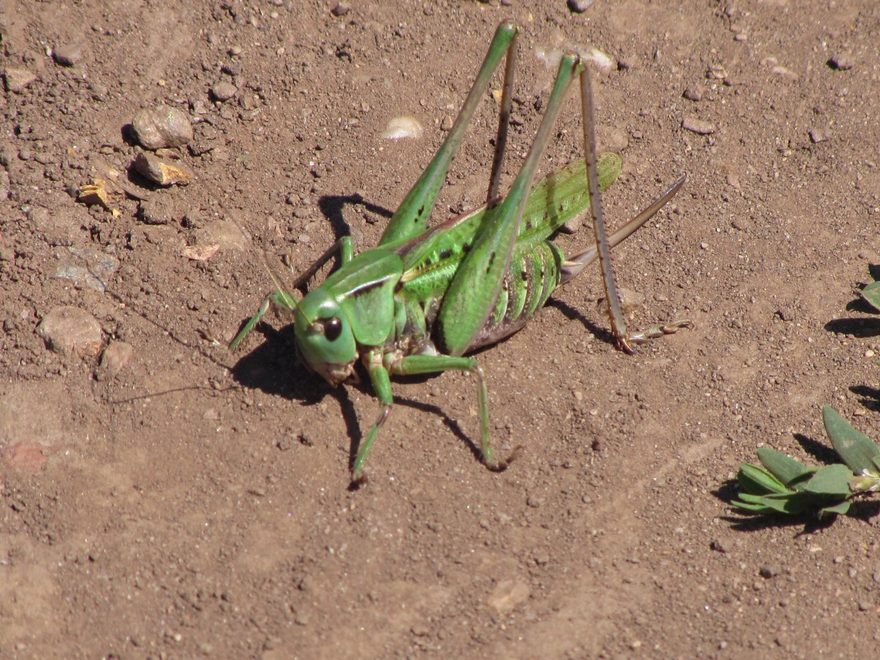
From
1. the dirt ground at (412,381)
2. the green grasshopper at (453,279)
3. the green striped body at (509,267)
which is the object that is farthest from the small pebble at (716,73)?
the green grasshopper at (453,279)

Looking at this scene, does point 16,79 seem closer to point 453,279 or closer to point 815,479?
point 453,279

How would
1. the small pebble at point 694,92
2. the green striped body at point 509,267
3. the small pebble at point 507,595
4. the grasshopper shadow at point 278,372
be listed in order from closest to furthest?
the small pebble at point 507,595 < the green striped body at point 509,267 < the grasshopper shadow at point 278,372 < the small pebble at point 694,92

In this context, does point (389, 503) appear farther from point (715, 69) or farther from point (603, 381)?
point (715, 69)

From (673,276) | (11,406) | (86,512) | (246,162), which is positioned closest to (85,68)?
(246,162)

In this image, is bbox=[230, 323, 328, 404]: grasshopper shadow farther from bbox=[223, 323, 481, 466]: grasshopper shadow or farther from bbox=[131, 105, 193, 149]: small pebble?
bbox=[131, 105, 193, 149]: small pebble

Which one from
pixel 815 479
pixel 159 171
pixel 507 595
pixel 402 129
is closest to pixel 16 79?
pixel 159 171

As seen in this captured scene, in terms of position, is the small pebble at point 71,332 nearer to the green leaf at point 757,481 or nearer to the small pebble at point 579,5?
the green leaf at point 757,481
